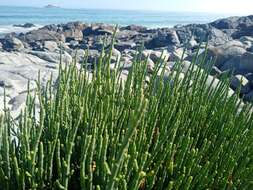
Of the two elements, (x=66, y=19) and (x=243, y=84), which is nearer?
(x=243, y=84)

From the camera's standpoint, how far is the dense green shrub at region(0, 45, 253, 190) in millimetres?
1650

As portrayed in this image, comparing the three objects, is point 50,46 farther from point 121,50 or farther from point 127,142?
point 127,142

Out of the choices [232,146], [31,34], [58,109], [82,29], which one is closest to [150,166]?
[232,146]

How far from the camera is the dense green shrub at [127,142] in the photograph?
165 cm

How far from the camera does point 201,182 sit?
5.77 ft

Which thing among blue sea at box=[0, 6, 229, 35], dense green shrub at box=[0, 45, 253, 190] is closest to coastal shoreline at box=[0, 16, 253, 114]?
dense green shrub at box=[0, 45, 253, 190]

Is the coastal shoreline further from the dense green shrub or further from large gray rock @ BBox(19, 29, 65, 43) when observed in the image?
the dense green shrub

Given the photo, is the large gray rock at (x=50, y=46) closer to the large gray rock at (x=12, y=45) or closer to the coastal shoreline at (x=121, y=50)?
the coastal shoreline at (x=121, y=50)

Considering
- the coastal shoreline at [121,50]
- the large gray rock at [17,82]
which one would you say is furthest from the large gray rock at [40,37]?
the large gray rock at [17,82]

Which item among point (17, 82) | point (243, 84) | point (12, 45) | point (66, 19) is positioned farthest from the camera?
point (66, 19)

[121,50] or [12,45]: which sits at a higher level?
[12,45]

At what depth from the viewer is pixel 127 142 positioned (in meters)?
1.36

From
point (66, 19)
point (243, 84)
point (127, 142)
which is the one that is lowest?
point (66, 19)

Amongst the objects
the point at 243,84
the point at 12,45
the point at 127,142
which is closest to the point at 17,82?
the point at 243,84
